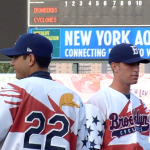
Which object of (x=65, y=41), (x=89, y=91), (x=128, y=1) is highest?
(x=128, y=1)

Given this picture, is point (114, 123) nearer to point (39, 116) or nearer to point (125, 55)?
point (125, 55)

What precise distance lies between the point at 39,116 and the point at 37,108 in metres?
0.04

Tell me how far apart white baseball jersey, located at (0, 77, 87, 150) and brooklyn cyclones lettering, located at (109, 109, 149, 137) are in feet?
1.78

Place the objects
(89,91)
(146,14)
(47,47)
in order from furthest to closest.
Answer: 1. (89,91)
2. (146,14)
3. (47,47)

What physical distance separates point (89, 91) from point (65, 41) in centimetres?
251

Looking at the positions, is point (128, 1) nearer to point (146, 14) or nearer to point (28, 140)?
point (146, 14)

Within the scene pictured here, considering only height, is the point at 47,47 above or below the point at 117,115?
above

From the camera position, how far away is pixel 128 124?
9.93ft

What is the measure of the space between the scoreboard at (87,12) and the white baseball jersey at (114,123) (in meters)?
8.47

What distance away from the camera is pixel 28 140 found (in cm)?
220

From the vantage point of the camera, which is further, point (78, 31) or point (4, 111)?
point (78, 31)

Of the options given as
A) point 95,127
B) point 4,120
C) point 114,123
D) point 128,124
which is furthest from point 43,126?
point 128,124

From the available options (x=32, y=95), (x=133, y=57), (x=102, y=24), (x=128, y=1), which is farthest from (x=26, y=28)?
(x=32, y=95)

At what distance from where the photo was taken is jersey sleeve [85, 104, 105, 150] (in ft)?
9.37
